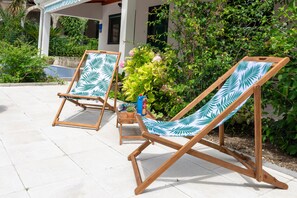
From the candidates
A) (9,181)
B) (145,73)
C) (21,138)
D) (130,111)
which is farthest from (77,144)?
(145,73)

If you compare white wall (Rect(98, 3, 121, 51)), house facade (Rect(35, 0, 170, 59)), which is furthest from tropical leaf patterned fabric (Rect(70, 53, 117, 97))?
white wall (Rect(98, 3, 121, 51))

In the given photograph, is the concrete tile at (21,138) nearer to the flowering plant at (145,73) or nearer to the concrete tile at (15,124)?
the concrete tile at (15,124)

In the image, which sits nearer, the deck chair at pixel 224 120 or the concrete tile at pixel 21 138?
the deck chair at pixel 224 120

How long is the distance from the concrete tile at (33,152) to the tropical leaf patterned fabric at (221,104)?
1.19 m

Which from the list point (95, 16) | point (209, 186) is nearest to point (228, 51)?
point (209, 186)

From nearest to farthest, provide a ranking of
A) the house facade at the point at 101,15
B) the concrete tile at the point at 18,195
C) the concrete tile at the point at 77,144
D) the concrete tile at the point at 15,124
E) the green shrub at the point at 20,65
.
Answer: the concrete tile at the point at 18,195 → the concrete tile at the point at 77,144 → the concrete tile at the point at 15,124 → the green shrub at the point at 20,65 → the house facade at the point at 101,15

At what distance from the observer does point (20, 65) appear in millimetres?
8539

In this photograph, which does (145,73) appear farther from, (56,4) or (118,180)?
(56,4)

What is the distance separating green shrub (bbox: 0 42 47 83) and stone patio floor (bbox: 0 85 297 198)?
15.1 feet

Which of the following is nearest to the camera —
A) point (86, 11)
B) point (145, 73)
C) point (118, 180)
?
point (118, 180)

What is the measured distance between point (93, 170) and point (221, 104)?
147 centimetres

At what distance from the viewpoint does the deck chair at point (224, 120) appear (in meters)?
2.44

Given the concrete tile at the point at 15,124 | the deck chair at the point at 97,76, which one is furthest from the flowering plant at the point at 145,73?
the concrete tile at the point at 15,124

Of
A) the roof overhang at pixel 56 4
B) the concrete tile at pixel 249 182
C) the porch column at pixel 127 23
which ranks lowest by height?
the concrete tile at pixel 249 182
